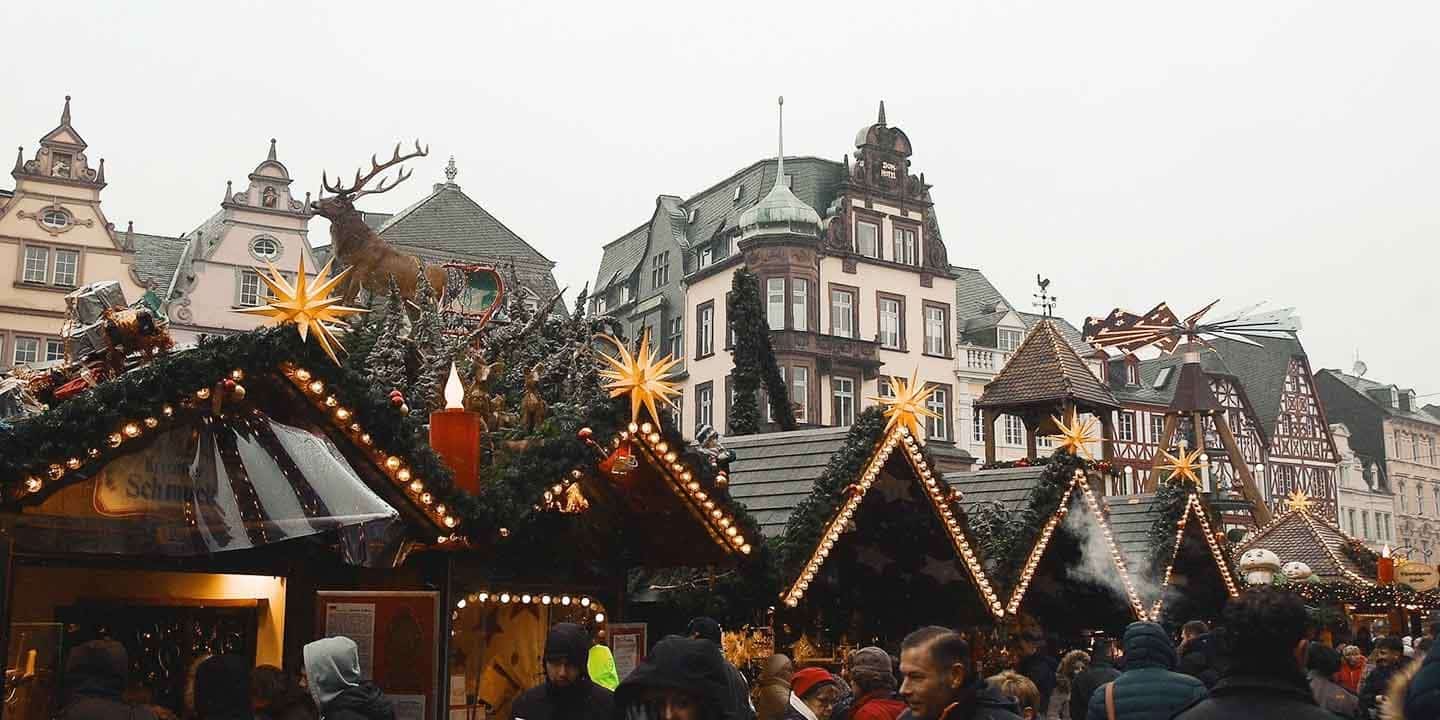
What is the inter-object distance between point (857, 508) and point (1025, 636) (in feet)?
6.57

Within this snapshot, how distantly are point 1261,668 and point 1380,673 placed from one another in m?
5.53

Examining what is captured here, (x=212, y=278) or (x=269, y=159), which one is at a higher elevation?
(x=269, y=159)

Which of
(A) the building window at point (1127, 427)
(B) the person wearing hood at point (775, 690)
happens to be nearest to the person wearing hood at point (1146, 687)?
(B) the person wearing hood at point (775, 690)

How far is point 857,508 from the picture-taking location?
13.4 meters

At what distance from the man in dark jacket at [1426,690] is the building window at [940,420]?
125ft

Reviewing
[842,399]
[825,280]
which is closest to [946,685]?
[842,399]

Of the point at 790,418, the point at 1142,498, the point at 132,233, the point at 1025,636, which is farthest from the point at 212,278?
the point at 1025,636

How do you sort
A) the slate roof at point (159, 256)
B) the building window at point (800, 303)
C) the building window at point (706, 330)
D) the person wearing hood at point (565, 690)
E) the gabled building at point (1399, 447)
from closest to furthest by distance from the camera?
the person wearing hood at point (565, 690) < the slate roof at point (159, 256) < the building window at point (800, 303) < the building window at point (706, 330) < the gabled building at point (1399, 447)

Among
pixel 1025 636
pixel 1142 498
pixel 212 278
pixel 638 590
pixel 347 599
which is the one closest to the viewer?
pixel 347 599

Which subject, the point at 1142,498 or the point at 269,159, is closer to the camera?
the point at 1142,498

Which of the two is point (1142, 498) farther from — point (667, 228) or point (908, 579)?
point (667, 228)

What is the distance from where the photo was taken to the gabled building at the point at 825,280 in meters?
38.6

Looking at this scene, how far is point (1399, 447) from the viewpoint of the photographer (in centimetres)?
6700

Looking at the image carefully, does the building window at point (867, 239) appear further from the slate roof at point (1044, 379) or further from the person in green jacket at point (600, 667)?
the person in green jacket at point (600, 667)
